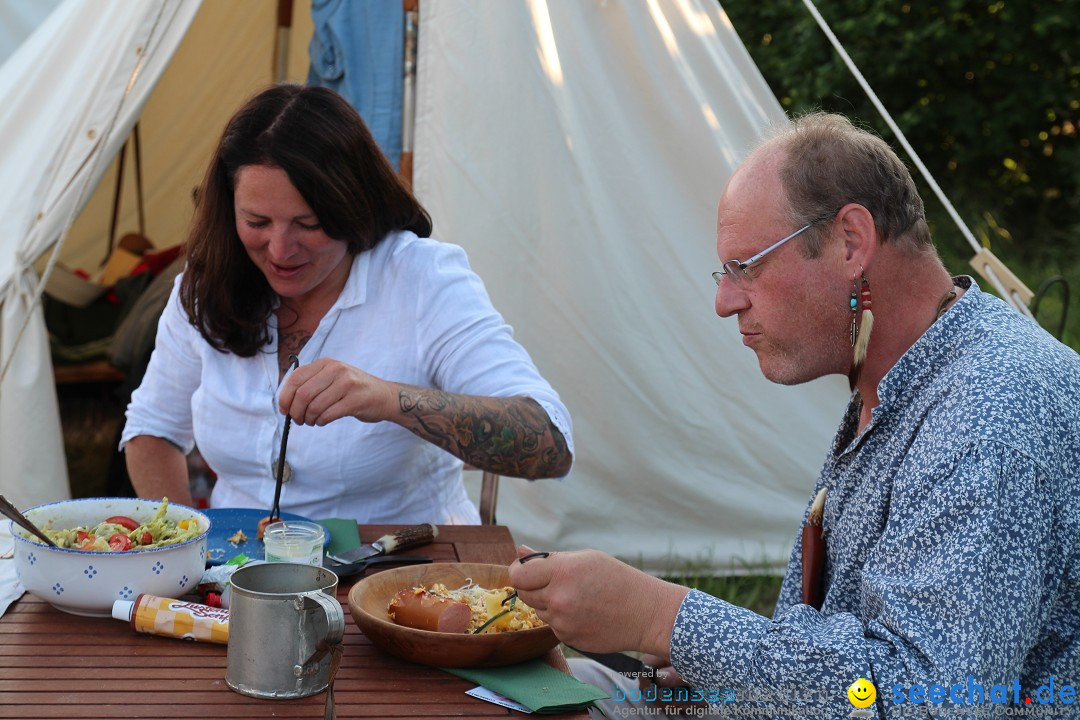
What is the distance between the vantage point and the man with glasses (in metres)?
1.22

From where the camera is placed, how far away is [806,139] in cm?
152

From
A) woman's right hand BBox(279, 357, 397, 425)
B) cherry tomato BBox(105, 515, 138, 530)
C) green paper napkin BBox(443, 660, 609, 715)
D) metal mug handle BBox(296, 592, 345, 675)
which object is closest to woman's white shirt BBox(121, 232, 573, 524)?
woman's right hand BBox(279, 357, 397, 425)

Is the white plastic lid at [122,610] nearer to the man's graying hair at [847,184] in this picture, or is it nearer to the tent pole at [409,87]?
the man's graying hair at [847,184]

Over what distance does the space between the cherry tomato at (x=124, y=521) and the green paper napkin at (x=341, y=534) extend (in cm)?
32

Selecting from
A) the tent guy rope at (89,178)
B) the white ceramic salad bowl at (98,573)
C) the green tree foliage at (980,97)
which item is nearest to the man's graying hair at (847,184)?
the white ceramic salad bowl at (98,573)

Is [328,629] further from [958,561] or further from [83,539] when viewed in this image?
[958,561]

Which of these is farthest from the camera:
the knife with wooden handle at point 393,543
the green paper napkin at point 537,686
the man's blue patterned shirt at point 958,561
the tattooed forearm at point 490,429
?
the tattooed forearm at point 490,429

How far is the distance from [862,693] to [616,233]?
281 cm

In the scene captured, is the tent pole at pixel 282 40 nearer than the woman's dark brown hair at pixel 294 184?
No

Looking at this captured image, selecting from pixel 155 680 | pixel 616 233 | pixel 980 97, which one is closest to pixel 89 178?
pixel 616 233

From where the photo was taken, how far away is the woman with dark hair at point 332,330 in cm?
214

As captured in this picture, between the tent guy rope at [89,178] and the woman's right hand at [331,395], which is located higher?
the tent guy rope at [89,178]

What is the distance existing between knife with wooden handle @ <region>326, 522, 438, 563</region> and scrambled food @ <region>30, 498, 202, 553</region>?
0.25 metres

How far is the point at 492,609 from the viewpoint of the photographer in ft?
4.94
